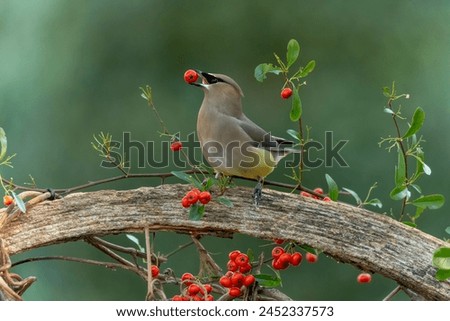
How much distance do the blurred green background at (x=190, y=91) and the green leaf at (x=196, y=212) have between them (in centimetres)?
179

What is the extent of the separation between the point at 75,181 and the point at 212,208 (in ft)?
6.61

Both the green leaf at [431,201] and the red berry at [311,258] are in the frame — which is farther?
the red berry at [311,258]

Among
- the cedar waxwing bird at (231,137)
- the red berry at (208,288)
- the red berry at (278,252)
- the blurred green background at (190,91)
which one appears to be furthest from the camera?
the blurred green background at (190,91)

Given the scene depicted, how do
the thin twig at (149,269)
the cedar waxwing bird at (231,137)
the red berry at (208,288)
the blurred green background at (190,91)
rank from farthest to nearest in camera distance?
the blurred green background at (190,91), the cedar waxwing bird at (231,137), the red berry at (208,288), the thin twig at (149,269)

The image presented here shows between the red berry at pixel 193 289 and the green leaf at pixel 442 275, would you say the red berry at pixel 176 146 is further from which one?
the green leaf at pixel 442 275

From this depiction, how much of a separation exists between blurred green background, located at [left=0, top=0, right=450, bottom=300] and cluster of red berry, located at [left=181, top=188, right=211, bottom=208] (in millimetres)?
1786

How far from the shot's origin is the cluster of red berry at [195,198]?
1.97m

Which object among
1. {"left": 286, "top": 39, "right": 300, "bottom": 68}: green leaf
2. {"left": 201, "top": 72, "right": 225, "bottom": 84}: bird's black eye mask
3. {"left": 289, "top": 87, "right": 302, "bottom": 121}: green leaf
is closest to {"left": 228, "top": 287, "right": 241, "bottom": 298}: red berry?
{"left": 289, "top": 87, "right": 302, "bottom": 121}: green leaf

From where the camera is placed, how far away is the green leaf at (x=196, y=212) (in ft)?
6.46

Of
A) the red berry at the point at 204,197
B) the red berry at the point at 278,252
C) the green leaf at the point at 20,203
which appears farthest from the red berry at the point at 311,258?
the green leaf at the point at 20,203

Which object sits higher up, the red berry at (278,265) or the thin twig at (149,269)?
the thin twig at (149,269)

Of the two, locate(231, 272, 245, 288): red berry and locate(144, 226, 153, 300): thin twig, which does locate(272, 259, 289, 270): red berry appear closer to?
locate(231, 272, 245, 288): red berry
